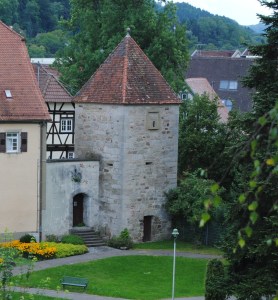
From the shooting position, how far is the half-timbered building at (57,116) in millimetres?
50062

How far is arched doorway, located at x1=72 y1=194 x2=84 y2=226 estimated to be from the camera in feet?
133

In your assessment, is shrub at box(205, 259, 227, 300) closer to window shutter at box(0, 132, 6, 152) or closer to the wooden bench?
the wooden bench

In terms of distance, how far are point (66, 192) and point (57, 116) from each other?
482 inches

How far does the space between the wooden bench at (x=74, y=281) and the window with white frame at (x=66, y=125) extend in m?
20.7

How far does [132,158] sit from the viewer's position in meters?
39.5

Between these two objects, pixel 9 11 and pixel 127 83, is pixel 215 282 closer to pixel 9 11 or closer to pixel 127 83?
pixel 127 83

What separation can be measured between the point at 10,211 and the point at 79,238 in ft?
10.5

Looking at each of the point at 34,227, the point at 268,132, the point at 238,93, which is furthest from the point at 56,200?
the point at 238,93

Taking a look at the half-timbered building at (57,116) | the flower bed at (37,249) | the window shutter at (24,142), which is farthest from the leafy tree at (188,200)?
the half-timbered building at (57,116)

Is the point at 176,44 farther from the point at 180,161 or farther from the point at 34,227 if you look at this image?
the point at 34,227

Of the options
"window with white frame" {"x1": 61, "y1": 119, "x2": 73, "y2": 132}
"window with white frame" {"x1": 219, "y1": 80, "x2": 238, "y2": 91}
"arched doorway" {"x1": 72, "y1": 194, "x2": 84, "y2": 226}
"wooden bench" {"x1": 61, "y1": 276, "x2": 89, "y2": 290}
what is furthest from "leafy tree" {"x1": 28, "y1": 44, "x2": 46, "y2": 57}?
"wooden bench" {"x1": 61, "y1": 276, "x2": 89, "y2": 290}

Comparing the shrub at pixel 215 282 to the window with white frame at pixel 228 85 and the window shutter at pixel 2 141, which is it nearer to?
the window shutter at pixel 2 141

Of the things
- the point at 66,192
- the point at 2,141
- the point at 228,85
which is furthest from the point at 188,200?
the point at 228,85

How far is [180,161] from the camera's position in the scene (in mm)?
45375
